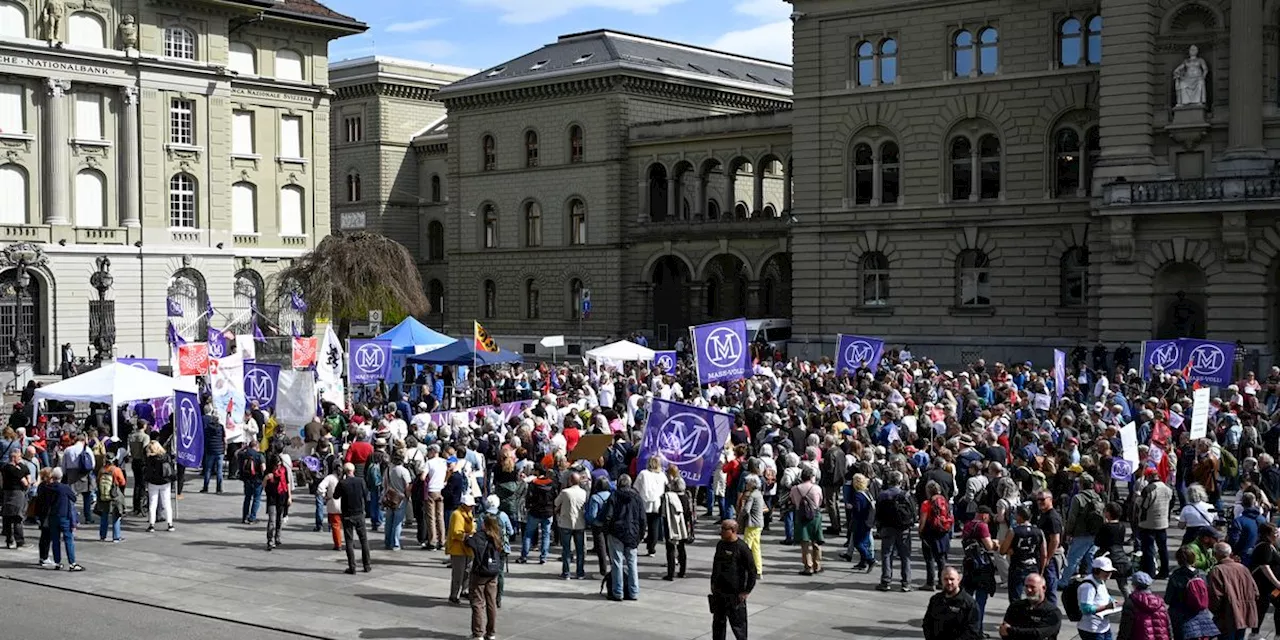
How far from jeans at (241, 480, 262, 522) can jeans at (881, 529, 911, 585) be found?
36.3 feet

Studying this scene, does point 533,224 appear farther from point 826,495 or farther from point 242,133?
point 826,495

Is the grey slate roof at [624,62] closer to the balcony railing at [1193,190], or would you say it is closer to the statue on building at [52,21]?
the statue on building at [52,21]

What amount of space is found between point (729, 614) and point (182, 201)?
50.7m

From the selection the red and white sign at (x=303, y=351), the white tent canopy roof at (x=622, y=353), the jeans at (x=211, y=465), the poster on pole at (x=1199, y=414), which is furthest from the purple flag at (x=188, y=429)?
the white tent canopy roof at (x=622, y=353)

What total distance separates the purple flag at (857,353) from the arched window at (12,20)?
3590cm

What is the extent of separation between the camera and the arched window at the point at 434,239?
85.3 meters

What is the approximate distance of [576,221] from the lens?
71.8 m

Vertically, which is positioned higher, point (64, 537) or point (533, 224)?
point (533, 224)

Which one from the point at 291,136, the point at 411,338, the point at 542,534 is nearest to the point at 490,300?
the point at 291,136

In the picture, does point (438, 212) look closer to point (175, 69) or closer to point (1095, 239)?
point (175, 69)

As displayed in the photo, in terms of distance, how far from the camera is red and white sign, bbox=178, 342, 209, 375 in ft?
96.9

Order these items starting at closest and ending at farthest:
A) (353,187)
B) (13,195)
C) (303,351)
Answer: (303,351)
(13,195)
(353,187)

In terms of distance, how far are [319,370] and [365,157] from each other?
184ft

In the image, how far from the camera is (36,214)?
5681 cm
